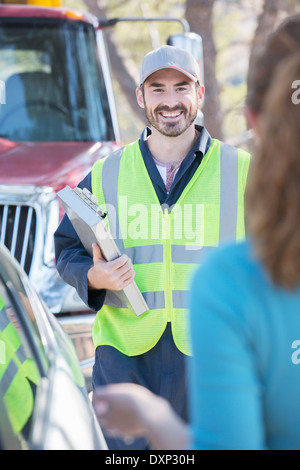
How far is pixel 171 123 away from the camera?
Result: 12.2 ft

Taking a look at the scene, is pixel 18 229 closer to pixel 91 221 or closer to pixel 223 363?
pixel 91 221

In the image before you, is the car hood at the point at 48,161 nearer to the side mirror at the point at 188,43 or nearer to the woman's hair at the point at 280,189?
the side mirror at the point at 188,43

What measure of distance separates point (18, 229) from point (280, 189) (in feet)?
12.8

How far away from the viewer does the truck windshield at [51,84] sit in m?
6.23

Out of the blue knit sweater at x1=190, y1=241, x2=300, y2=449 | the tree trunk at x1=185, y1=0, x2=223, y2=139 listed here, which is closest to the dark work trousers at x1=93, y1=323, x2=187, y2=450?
the blue knit sweater at x1=190, y1=241, x2=300, y2=449

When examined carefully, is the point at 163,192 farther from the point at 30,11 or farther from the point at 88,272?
the point at 30,11

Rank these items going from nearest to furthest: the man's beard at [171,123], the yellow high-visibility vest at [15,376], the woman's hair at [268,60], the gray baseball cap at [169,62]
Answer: the woman's hair at [268,60]
the yellow high-visibility vest at [15,376]
the man's beard at [171,123]
the gray baseball cap at [169,62]

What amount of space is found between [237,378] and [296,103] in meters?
0.45

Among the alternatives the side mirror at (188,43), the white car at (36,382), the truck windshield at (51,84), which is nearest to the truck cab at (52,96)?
the truck windshield at (51,84)

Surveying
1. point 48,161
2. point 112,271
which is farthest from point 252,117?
point 48,161

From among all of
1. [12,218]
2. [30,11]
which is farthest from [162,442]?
[30,11]

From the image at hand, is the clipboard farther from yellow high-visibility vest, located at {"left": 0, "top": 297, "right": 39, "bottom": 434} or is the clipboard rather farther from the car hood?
the car hood

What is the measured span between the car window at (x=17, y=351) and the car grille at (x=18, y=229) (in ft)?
7.85

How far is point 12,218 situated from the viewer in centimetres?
520
